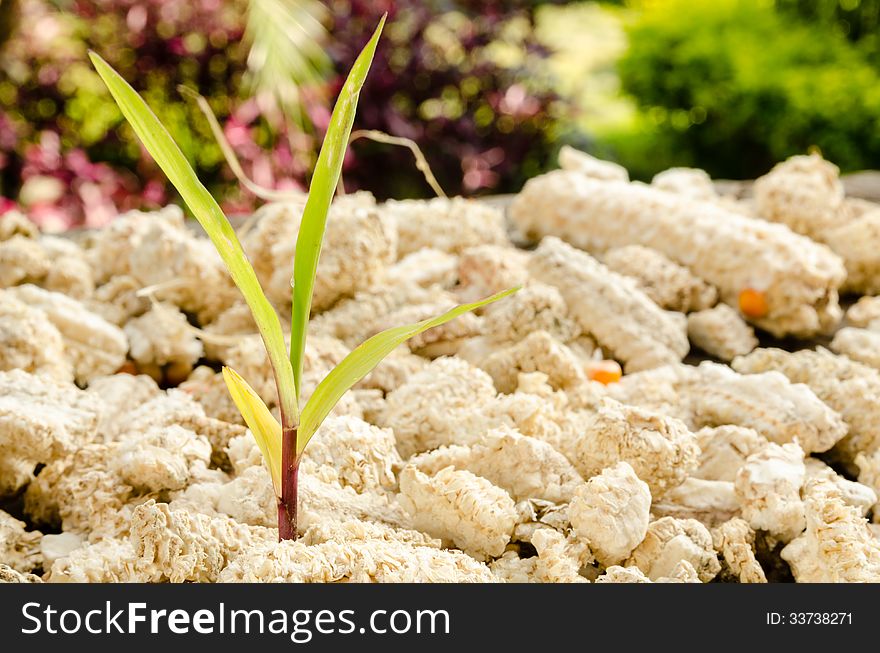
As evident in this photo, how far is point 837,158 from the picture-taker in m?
3.66

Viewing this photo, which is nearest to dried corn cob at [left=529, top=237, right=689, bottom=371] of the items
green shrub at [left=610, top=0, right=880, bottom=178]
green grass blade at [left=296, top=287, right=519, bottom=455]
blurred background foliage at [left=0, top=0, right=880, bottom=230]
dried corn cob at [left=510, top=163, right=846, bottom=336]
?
dried corn cob at [left=510, top=163, right=846, bottom=336]

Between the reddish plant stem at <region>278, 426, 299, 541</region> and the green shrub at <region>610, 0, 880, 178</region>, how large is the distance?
3207 mm

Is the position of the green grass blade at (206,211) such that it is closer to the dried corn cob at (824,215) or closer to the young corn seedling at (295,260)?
the young corn seedling at (295,260)

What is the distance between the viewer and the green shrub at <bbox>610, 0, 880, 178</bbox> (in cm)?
358

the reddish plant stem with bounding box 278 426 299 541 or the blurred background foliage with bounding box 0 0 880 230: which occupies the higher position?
the blurred background foliage with bounding box 0 0 880 230

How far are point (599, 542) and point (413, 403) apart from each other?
295 mm

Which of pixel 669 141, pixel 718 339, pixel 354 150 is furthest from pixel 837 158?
pixel 718 339

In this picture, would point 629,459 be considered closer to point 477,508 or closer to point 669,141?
point 477,508

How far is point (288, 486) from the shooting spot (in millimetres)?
788

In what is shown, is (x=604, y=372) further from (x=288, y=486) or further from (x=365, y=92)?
(x=365, y=92)

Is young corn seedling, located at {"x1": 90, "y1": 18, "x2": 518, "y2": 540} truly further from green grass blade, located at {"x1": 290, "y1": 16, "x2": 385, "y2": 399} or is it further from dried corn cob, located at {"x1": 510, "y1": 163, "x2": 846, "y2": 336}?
→ dried corn cob, located at {"x1": 510, "y1": 163, "x2": 846, "y2": 336}

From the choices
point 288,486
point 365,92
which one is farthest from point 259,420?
point 365,92

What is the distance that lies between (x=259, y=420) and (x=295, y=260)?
127 millimetres
